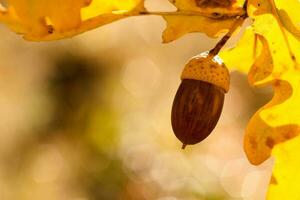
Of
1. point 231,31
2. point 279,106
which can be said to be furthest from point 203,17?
point 279,106

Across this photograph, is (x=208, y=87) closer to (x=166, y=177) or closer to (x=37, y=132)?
(x=166, y=177)

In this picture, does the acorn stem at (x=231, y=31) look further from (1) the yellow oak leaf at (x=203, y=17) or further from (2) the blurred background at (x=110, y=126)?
(2) the blurred background at (x=110, y=126)

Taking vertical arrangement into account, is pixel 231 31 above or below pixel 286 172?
above

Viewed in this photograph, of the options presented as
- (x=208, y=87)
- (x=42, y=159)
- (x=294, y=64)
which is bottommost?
(x=42, y=159)

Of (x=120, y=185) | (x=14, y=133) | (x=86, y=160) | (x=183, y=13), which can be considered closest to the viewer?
(x=183, y=13)

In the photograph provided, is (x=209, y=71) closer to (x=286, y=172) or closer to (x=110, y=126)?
(x=286, y=172)

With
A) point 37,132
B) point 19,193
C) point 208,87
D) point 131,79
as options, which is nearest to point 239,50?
point 208,87

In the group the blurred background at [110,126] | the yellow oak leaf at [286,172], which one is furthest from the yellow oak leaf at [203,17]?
the blurred background at [110,126]
